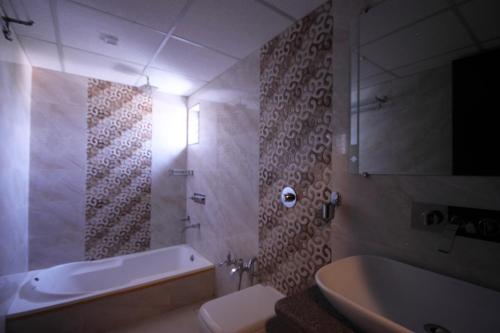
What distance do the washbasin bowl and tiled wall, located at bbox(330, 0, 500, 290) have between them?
0.25ft

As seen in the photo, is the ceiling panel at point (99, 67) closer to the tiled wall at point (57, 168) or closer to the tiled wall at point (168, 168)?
the tiled wall at point (57, 168)

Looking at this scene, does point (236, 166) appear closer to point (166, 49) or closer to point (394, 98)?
point (166, 49)

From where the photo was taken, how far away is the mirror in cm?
77

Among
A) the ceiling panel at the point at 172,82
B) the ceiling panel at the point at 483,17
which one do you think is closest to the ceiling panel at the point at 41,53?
the ceiling panel at the point at 172,82

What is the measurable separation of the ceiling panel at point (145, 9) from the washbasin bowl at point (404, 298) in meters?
1.65

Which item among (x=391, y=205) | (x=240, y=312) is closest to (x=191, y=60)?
(x=391, y=205)

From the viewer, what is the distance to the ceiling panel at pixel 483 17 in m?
0.75

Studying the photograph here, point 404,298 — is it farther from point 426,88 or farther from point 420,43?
point 420,43

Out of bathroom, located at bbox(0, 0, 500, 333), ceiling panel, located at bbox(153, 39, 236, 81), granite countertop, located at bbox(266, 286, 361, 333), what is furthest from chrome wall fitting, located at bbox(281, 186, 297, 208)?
ceiling panel, located at bbox(153, 39, 236, 81)

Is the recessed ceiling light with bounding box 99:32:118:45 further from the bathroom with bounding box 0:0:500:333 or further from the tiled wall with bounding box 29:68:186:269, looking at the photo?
the tiled wall with bounding box 29:68:186:269

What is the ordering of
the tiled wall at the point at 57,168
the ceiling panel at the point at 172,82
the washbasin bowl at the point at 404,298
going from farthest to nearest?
the ceiling panel at the point at 172,82 < the tiled wall at the point at 57,168 < the washbasin bowl at the point at 404,298

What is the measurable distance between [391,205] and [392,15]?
2.89 feet

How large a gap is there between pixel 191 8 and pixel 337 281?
166 centimetres

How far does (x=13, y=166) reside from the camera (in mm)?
1618
